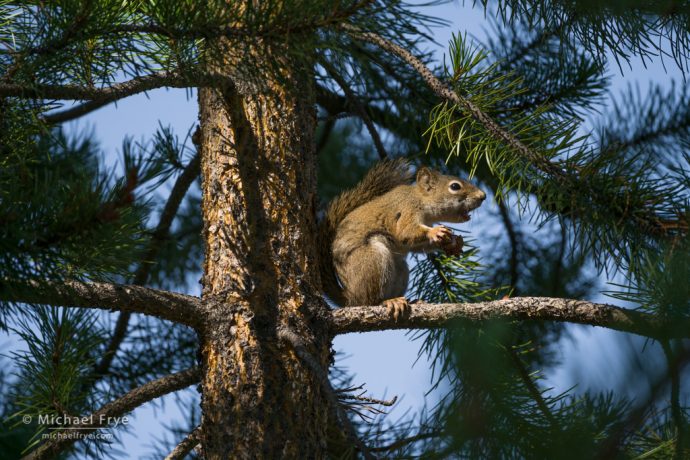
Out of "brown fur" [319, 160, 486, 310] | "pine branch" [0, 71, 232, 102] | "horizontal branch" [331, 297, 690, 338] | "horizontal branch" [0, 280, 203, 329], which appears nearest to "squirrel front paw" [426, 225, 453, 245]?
"brown fur" [319, 160, 486, 310]

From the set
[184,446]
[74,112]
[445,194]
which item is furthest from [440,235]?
[74,112]

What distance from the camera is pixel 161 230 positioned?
100 inches

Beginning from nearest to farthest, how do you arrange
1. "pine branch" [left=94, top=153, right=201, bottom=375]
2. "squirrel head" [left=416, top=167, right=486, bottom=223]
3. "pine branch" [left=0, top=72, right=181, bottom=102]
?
1. "pine branch" [left=0, top=72, right=181, bottom=102]
2. "pine branch" [left=94, top=153, right=201, bottom=375]
3. "squirrel head" [left=416, top=167, right=486, bottom=223]

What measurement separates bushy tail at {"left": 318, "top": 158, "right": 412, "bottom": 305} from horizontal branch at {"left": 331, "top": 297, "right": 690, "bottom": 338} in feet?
2.41

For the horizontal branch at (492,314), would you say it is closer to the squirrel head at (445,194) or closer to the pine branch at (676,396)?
the pine branch at (676,396)

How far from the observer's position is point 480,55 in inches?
72.5

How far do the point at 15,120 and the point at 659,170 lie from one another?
1371mm

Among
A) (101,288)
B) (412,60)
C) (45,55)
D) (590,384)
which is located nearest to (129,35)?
(45,55)

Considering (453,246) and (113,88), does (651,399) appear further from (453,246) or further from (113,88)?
(453,246)

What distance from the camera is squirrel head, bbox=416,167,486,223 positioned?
2.93 metres

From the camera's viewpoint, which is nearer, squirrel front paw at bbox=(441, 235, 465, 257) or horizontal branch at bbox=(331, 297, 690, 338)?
horizontal branch at bbox=(331, 297, 690, 338)

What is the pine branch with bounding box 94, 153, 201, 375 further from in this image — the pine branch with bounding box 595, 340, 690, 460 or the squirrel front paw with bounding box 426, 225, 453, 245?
the pine branch with bounding box 595, 340, 690, 460

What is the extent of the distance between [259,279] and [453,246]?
83 cm

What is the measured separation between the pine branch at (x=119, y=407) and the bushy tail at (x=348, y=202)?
2.78 feet
